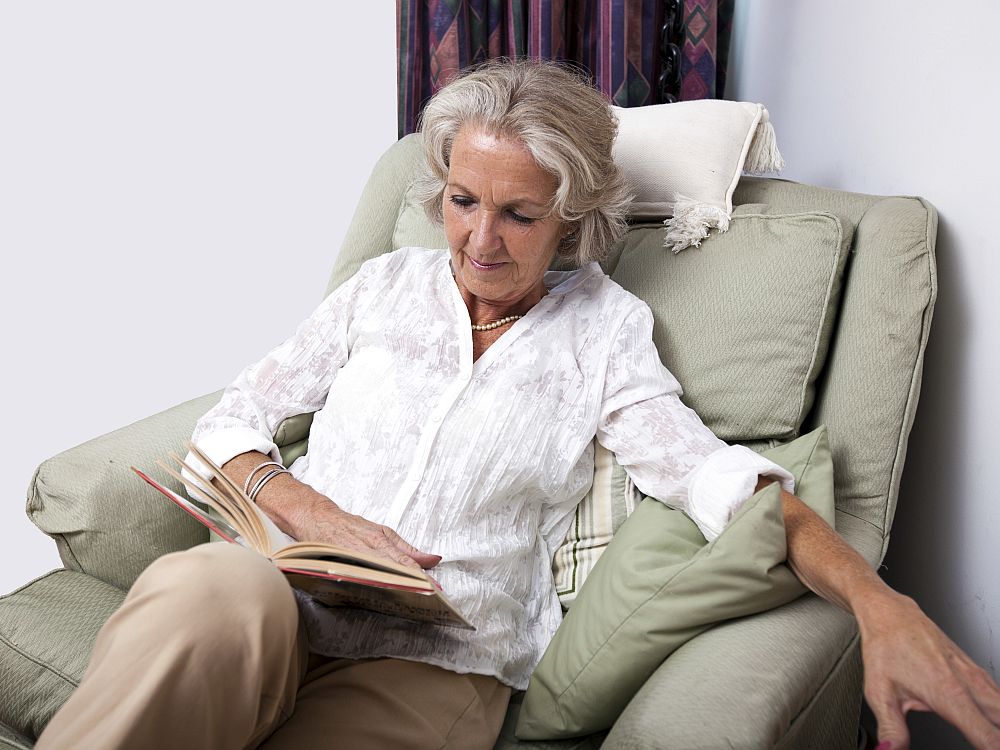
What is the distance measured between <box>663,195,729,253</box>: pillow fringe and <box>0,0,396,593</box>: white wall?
1030mm

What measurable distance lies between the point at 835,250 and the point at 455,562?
29.2 inches

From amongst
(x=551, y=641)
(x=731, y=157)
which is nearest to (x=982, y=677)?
(x=551, y=641)

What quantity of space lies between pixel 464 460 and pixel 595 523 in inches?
9.2

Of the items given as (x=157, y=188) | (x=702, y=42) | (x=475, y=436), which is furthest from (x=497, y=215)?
(x=157, y=188)

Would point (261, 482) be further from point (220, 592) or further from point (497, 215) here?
point (497, 215)

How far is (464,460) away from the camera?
1243mm

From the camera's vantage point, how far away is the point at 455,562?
1213 mm

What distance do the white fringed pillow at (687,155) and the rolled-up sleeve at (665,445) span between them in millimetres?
255

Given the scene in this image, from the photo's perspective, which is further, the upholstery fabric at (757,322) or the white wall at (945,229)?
the upholstery fabric at (757,322)

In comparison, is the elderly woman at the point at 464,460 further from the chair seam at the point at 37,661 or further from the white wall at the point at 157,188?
the white wall at the point at 157,188

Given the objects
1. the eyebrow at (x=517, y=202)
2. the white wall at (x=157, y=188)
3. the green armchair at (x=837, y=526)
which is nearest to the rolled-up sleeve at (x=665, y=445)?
→ the green armchair at (x=837, y=526)

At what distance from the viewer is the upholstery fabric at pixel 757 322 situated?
A: 1369 mm

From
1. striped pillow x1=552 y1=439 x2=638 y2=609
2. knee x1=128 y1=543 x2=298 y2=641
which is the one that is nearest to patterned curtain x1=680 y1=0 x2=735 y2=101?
striped pillow x1=552 y1=439 x2=638 y2=609

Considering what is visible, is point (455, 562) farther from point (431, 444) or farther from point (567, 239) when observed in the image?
point (567, 239)
